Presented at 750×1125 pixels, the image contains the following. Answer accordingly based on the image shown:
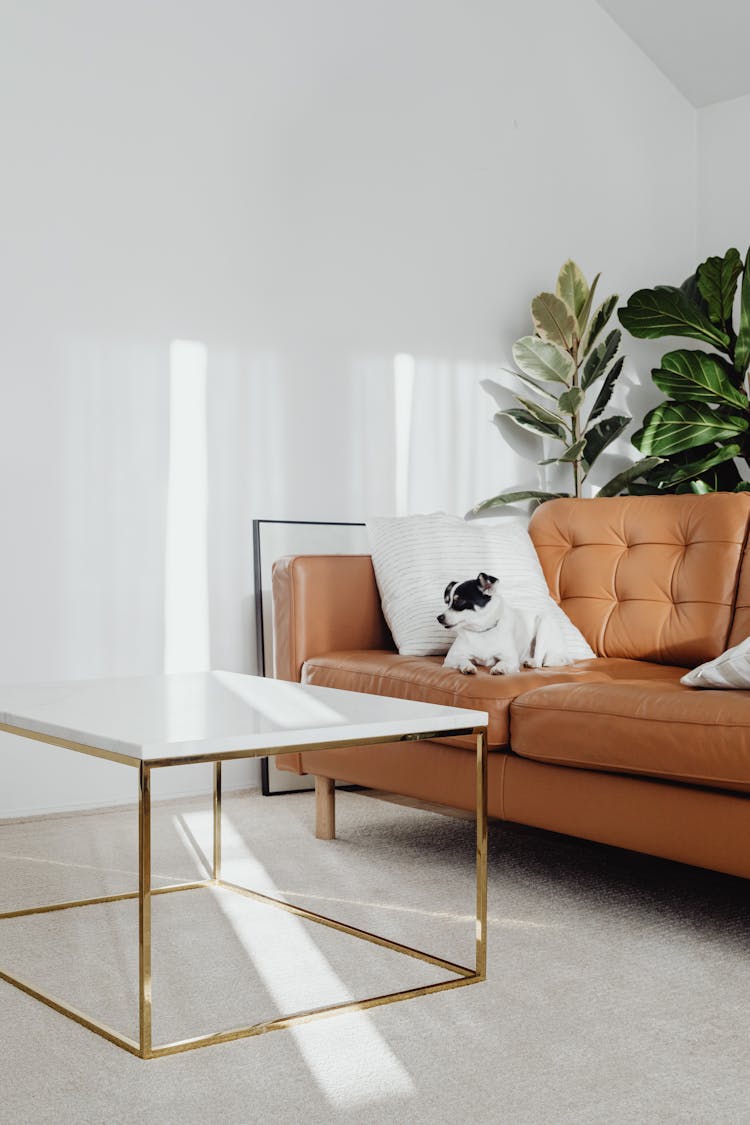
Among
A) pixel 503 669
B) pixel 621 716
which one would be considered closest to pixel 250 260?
pixel 503 669

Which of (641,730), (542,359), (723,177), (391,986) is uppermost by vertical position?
(723,177)

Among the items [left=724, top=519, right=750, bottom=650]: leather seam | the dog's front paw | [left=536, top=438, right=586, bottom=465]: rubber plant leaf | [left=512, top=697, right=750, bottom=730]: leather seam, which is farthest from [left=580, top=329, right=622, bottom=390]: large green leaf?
[left=512, top=697, right=750, bottom=730]: leather seam

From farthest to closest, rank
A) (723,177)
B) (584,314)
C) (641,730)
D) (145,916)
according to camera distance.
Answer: (723,177) → (584,314) → (641,730) → (145,916)

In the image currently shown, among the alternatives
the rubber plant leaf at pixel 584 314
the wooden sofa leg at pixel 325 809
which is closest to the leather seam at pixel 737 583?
the wooden sofa leg at pixel 325 809

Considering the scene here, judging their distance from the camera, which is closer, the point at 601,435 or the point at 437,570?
the point at 437,570

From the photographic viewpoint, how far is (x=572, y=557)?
3.20 metres

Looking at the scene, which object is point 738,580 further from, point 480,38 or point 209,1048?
point 480,38

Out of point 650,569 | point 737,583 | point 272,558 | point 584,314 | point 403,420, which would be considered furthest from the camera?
point 584,314

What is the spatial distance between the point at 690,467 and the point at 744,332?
0.51 m

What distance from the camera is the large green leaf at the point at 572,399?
395 centimetres

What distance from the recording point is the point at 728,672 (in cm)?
217

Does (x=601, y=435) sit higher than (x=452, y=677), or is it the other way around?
(x=601, y=435)

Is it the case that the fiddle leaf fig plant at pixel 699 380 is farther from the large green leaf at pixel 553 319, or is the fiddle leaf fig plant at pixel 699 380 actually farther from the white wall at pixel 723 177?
the white wall at pixel 723 177

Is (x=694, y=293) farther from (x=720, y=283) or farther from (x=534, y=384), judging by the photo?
(x=534, y=384)
